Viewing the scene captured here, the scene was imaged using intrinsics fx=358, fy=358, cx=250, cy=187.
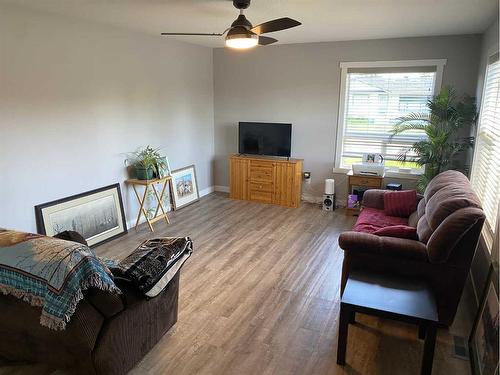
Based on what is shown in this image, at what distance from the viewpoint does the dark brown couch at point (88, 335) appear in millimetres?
1853

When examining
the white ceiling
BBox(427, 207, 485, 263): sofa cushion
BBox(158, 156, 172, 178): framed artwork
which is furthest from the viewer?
BBox(158, 156, 172, 178): framed artwork

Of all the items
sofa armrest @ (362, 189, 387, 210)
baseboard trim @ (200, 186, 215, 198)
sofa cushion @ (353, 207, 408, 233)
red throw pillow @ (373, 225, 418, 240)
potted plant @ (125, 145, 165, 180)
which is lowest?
baseboard trim @ (200, 186, 215, 198)

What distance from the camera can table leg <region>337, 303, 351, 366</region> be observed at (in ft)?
7.08

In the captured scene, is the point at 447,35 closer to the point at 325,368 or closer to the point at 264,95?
the point at 264,95

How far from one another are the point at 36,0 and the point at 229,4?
164 cm

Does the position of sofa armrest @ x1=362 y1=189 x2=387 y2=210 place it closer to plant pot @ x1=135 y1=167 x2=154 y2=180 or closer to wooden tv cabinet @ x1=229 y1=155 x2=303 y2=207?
wooden tv cabinet @ x1=229 y1=155 x2=303 y2=207

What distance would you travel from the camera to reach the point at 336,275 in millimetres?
3477

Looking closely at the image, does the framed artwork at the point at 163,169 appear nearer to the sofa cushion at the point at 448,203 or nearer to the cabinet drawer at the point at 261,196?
the cabinet drawer at the point at 261,196

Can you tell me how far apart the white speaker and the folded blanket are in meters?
3.45

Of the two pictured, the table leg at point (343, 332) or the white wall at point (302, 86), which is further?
the white wall at point (302, 86)

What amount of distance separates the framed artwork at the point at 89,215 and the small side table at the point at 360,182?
319cm

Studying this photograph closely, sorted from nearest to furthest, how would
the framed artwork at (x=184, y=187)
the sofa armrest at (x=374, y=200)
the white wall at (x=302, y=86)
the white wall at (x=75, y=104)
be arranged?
1. the white wall at (x=75, y=104)
2. the sofa armrest at (x=374, y=200)
3. the white wall at (x=302, y=86)
4. the framed artwork at (x=184, y=187)

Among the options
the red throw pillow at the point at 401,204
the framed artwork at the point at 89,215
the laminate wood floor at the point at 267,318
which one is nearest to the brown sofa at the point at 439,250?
the laminate wood floor at the point at 267,318

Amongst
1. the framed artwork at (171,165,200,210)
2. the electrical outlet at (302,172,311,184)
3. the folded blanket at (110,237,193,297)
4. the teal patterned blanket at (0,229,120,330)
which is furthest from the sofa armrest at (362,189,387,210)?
the teal patterned blanket at (0,229,120,330)
